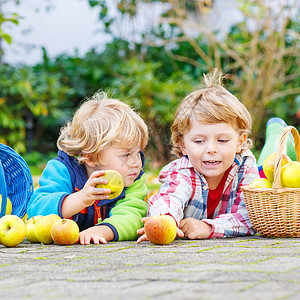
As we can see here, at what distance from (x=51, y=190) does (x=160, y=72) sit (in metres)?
6.13

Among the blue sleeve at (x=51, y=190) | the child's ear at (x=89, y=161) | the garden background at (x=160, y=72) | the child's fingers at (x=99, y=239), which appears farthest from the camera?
the garden background at (x=160, y=72)

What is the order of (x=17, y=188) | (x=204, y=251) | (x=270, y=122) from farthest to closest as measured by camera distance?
(x=270, y=122) < (x=17, y=188) < (x=204, y=251)

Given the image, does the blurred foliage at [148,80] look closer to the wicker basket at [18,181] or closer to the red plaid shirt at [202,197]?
the wicker basket at [18,181]

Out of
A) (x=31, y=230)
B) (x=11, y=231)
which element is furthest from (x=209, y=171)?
(x=11, y=231)

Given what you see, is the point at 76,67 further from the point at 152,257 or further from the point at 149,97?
the point at 152,257

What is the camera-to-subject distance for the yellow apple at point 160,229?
2.64m

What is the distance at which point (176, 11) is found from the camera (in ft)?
26.4

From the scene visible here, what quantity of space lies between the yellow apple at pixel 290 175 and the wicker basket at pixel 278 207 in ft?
0.13

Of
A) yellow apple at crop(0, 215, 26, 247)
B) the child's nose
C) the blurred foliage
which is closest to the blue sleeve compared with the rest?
yellow apple at crop(0, 215, 26, 247)

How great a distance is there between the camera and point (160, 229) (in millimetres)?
2633

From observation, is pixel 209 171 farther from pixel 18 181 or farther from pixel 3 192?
pixel 18 181

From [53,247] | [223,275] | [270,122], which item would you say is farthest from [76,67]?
[223,275]

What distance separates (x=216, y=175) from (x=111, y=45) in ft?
20.7

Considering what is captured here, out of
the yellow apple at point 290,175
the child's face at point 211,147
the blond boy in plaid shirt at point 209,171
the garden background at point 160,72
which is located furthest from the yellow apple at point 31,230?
the garden background at point 160,72
